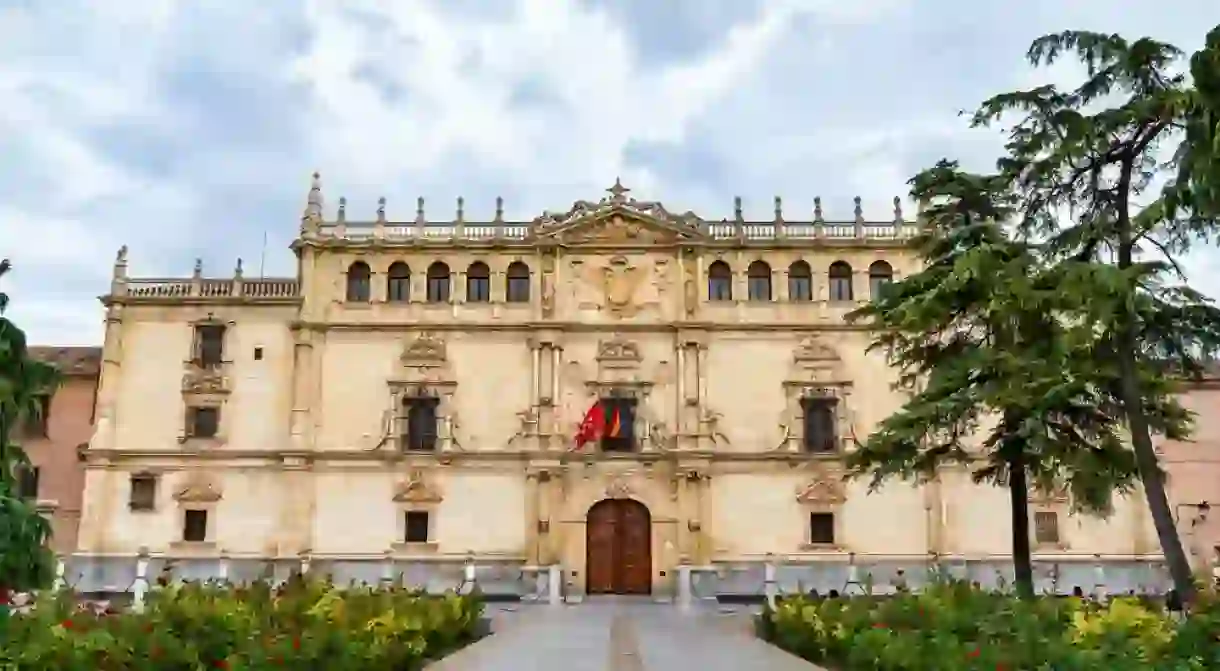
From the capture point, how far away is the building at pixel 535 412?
126 ft

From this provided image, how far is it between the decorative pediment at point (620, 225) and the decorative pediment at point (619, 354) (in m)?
3.83

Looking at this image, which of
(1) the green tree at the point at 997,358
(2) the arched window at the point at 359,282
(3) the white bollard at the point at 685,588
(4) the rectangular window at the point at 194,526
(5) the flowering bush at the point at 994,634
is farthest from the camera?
(2) the arched window at the point at 359,282

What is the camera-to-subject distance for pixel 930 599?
15.2 m

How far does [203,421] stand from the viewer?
39969 millimetres

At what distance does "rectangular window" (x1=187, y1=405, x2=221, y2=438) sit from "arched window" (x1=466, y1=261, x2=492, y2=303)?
32.5ft

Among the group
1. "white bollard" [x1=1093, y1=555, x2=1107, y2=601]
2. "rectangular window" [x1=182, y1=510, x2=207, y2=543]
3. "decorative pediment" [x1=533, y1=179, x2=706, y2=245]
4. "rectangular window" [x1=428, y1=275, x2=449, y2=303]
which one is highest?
"decorative pediment" [x1=533, y1=179, x2=706, y2=245]

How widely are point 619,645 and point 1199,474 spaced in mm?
30134

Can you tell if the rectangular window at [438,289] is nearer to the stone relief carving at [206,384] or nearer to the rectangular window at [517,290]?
the rectangular window at [517,290]

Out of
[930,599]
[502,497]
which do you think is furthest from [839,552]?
[930,599]

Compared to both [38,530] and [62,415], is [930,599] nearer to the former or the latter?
[38,530]

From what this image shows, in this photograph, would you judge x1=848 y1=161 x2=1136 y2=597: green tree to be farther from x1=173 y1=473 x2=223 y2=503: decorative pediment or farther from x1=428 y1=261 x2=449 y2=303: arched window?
x1=173 y1=473 x2=223 y2=503: decorative pediment

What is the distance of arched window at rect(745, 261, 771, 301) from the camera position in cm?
4062

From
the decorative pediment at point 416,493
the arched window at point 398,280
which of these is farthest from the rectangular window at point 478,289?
the decorative pediment at point 416,493

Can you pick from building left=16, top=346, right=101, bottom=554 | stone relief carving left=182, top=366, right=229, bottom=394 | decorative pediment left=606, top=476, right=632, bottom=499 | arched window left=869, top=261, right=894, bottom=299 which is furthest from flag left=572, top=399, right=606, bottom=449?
building left=16, top=346, right=101, bottom=554
